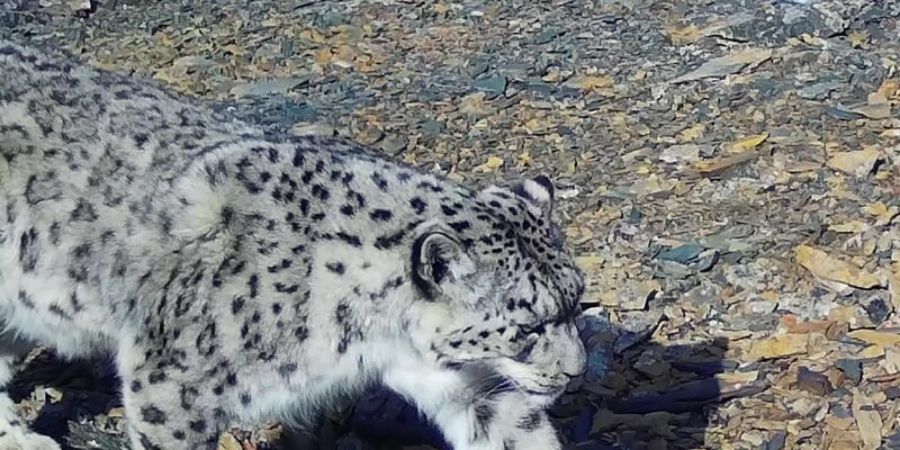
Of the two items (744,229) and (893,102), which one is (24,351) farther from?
(893,102)

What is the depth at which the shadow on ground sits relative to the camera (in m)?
6.31

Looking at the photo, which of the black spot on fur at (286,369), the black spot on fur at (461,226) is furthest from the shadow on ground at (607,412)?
the black spot on fur at (461,226)

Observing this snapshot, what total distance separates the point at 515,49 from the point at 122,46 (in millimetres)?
2720

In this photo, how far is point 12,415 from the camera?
656 cm

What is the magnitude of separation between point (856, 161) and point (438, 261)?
371 cm

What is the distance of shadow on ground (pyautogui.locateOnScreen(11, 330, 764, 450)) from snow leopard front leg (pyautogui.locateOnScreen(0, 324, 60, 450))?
0.51 ft

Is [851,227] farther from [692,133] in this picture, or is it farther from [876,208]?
[692,133]

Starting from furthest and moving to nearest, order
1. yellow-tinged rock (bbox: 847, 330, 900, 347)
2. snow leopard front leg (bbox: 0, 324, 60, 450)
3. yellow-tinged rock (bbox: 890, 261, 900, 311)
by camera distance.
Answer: yellow-tinged rock (bbox: 890, 261, 900, 311) < yellow-tinged rock (bbox: 847, 330, 900, 347) < snow leopard front leg (bbox: 0, 324, 60, 450)

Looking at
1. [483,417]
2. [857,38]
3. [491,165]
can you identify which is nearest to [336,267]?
[483,417]

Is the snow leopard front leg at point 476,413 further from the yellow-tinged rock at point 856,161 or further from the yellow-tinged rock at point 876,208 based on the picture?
the yellow-tinged rock at point 856,161

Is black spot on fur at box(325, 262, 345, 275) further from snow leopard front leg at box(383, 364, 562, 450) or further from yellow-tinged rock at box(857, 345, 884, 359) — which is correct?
yellow-tinged rock at box(857, 345, 884, 359)

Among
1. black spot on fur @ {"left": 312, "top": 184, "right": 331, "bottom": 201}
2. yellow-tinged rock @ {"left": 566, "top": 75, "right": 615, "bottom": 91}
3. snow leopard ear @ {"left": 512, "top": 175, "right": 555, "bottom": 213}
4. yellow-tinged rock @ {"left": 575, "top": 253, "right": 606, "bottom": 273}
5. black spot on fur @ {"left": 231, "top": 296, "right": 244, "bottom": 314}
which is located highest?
black spot on fur @ {"left": 312, "top": 184, "right": 331, "bottom": 201}

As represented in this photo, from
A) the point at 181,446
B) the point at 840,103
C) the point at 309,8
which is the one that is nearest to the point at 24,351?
the point at 181,446

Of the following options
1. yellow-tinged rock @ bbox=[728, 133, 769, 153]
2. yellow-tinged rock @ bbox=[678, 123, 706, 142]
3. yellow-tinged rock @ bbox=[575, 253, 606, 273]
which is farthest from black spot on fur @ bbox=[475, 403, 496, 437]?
yellow-tinged rock @ bbox=[678, 123, 706, 142]
